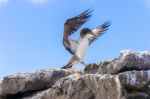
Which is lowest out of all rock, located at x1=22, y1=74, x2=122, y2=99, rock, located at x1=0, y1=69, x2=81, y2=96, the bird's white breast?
rock, located at x1=22, y1=74, x2=122, y2=99

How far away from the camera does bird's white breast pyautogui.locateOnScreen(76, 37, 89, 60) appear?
18344 mm

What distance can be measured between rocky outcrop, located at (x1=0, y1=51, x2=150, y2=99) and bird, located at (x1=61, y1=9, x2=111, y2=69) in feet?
1.73

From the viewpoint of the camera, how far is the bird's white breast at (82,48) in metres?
18.3

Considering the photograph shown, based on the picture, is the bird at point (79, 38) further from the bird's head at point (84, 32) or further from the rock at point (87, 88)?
the rock at point (87, 88)

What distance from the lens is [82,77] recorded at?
605 inches

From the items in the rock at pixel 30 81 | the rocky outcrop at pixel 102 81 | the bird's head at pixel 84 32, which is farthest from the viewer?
the rock at pixel 30 81

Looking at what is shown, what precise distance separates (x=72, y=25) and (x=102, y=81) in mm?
4839

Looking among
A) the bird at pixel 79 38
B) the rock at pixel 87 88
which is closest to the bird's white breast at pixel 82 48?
the bird at pixel 79 38

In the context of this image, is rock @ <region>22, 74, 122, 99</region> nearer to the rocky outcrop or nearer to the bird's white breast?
the rocky outcrop

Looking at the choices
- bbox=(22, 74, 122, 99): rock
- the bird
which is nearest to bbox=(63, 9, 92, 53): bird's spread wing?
the bird

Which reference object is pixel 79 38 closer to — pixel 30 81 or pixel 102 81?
pixel 30 81

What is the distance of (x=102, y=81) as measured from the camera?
14.5m

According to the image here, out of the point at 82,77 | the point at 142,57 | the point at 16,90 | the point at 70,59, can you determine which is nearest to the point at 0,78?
Result: the point at 16,90

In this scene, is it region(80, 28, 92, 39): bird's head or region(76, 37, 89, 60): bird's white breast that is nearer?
region(80, 28, 92, 39): bird's head
